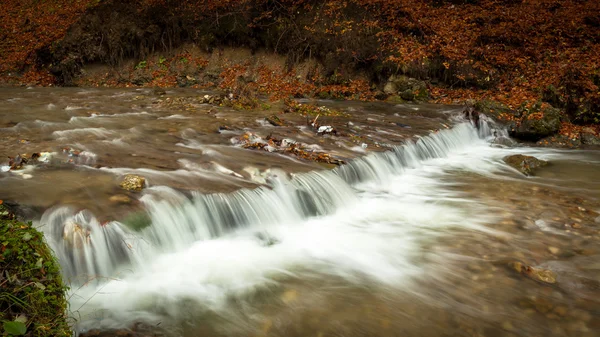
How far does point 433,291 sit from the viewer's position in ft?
13.4

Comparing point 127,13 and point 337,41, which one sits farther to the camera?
point 127,13

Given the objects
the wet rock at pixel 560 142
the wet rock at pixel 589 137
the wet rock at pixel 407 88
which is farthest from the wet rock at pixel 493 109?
the wet rock at pixel 407 88

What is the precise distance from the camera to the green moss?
84.3 inches

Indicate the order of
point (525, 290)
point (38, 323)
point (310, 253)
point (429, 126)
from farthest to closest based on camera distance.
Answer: point (429, 126), point (310, 253), point (525, 290), point (38, 323)

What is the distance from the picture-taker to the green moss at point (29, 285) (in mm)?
2141

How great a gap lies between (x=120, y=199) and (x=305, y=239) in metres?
2.35

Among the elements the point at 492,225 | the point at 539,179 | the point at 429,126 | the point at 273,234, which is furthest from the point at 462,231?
the point at 429,126

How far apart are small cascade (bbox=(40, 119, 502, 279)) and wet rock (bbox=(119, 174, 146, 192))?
8.3 inches

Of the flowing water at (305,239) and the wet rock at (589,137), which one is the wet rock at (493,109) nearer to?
the wet rock at (589,137)

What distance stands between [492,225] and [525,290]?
1707 mm

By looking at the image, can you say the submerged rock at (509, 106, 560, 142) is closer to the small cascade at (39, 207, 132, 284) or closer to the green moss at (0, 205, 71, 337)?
the small cascade at (39, 207, 132, 284)

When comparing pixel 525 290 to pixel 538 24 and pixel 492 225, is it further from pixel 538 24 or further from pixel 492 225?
pixel 538 24

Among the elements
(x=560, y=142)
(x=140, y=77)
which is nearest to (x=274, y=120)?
(x=560, y=142)

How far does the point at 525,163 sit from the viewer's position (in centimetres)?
823
